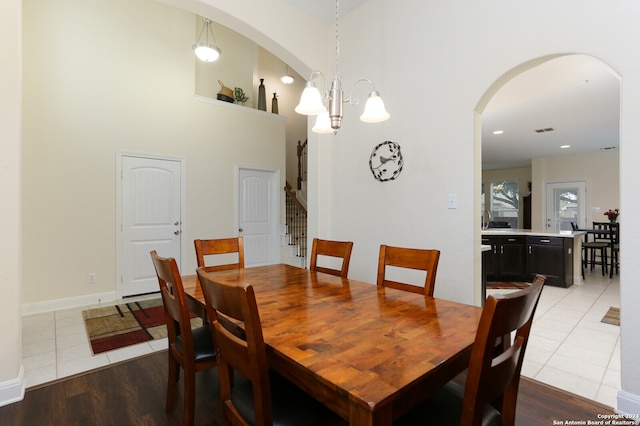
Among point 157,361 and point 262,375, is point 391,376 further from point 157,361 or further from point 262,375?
point 157,361

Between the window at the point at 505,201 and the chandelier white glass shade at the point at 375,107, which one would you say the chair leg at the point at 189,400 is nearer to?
the chandelier white glass shade at the point at 375,107

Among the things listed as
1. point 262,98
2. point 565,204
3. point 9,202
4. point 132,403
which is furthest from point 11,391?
point 565,204

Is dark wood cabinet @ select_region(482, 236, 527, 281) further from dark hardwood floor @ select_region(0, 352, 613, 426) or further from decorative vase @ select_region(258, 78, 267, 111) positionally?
decorative vase @ select_region(258, 78, 267, 111)

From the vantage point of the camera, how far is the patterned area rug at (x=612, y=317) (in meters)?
3.40

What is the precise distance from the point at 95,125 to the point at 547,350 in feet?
18.4

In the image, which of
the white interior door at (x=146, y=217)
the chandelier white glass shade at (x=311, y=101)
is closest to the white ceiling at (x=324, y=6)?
the chandelier white glass shade at (x=311, y=101)

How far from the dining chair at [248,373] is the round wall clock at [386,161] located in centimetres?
217

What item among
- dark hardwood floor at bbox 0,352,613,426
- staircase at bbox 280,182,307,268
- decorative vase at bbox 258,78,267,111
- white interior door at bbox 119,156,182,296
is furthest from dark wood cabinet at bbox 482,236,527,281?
white interior door at bbox 119,156,182,296

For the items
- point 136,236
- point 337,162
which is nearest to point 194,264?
point 136,236

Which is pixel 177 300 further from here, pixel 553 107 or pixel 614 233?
pixel 614 233

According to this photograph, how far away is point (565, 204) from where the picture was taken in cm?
827

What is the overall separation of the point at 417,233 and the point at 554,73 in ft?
7.84

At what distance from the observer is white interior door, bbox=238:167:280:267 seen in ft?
18.5

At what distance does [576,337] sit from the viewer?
3002 mm
